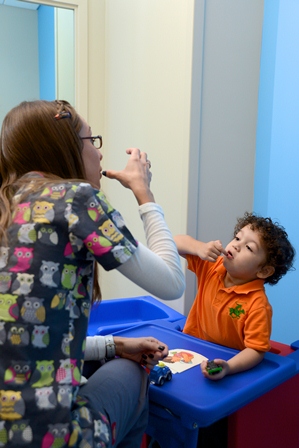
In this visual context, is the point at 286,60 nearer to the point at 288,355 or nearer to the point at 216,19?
the point at 216,19

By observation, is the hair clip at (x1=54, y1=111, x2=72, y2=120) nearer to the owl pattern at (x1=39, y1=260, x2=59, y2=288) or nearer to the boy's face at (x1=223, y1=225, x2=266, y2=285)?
the owl pattern at (x1=39, y1=260, x2=59, y2=288)

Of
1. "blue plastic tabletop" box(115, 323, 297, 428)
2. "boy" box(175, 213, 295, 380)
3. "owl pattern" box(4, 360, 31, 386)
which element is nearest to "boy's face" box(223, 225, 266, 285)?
"boy" box(175, 213, 295, 380)

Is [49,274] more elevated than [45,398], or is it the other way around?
[49,274]

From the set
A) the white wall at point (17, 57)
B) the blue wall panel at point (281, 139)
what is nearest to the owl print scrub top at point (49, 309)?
the blue wall panel at point (281, 139)

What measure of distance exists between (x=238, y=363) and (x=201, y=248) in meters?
0.31

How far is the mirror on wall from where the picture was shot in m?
2.24

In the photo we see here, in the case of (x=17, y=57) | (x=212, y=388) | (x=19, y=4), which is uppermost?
(x=19, y=4)

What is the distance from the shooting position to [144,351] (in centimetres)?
99

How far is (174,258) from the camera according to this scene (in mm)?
870

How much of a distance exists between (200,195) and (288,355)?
599 millimetres

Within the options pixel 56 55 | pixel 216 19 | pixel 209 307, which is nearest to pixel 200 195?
pixel 209 307

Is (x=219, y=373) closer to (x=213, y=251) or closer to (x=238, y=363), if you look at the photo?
(x=238, y=363)

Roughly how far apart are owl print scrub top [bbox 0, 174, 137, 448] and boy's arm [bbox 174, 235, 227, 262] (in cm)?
48

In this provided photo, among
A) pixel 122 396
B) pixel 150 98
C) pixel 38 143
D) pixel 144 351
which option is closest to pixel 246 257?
pixel 144 351
